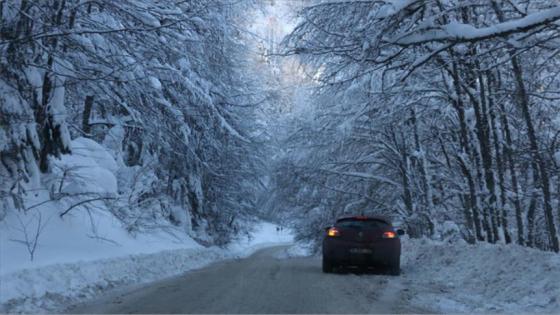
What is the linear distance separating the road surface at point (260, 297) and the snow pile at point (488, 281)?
0.58 meters

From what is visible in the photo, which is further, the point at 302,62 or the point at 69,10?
the point at 302,62

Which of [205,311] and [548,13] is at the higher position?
[548,13]

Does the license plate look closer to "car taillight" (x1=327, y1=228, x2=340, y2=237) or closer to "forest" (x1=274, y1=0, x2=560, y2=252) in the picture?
"car taillight" (x1=327, y1=228, x2=340, y2=237)

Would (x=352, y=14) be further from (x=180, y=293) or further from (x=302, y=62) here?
(x=180, y=293)

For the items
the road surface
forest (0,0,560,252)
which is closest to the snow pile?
the road surface

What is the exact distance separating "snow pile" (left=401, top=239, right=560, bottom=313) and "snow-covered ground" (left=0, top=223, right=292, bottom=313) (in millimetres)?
5373

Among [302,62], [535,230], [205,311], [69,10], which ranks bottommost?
[205,311]

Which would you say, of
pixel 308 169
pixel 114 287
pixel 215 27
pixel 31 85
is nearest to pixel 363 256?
pixel 114 287

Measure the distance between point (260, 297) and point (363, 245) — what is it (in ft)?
16.6

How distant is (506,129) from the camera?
1839 cm

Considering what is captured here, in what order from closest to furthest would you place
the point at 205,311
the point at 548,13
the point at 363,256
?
the point at 548,13 < the point at 205,311 < the point at 363,256

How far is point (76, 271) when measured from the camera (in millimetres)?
9047

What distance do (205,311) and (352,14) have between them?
5538mm

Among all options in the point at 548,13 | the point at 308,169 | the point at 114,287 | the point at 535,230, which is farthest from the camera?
the point at 308,169
